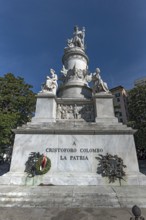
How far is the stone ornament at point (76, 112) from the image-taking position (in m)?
12.0

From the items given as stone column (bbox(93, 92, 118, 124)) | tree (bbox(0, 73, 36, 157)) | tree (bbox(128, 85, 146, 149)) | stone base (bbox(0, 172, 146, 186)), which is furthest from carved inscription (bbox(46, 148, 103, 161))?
tree (bbox(128, 85, 146, 149))

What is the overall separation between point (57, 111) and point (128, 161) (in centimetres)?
635

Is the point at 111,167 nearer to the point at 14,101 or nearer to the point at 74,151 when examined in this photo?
the point at 74,151

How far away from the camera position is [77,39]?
18.1 metres

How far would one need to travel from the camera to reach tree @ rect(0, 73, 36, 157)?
66.3ft

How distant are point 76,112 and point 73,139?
2774 millimetres

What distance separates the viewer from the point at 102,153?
31.2 feet

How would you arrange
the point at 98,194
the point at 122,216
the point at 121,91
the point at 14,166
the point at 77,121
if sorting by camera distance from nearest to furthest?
1. the point at 122,216
2. the point at 98,194
3. the point at 14,166
4. the point at 77,121
5. the point at 121,91

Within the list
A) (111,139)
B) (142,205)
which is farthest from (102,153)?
(142,205)

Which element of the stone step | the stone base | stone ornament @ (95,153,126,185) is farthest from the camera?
stone ornament @ (95,153,126,185)

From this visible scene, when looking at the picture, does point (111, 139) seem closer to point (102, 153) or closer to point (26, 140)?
point (102, 153)

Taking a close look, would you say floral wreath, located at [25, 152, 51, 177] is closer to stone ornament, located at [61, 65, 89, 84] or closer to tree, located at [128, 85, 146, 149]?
stone ornament, located at [61, 65, 89, 84]

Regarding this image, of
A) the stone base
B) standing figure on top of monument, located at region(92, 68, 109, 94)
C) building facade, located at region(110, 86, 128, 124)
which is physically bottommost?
the stone base

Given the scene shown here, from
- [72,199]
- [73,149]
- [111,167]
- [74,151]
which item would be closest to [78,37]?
[73,149]
